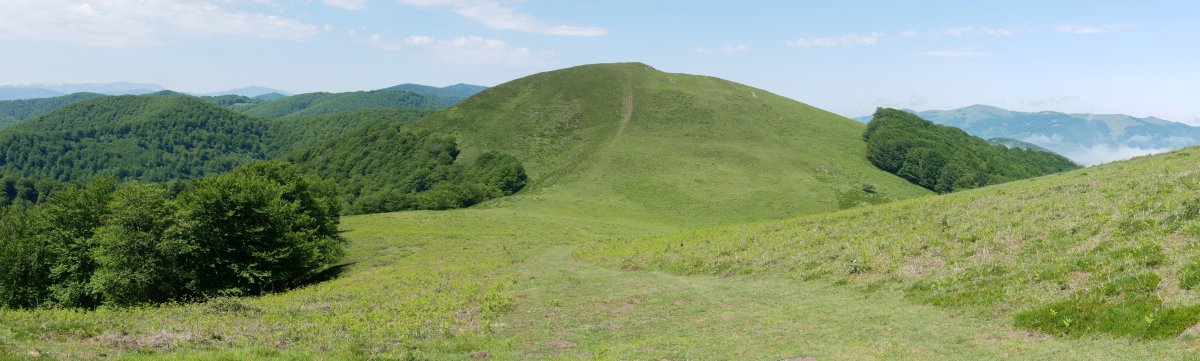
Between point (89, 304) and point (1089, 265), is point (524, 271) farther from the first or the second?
point (89, 304)

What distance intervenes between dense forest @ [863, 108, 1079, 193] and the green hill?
542cm

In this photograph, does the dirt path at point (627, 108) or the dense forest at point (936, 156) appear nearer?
the dense forest at point (936, 156)

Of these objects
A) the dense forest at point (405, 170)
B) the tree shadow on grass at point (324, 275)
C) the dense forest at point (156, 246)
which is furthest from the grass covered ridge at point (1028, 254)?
the dense forest at point (405, 170)

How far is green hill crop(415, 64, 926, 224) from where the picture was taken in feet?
332

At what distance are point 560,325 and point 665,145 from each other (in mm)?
104477

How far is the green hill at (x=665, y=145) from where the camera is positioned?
101250 millimetres

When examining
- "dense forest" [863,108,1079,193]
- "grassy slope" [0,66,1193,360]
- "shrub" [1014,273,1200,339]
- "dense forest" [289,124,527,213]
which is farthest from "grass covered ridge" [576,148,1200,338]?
"dense forest" [863,108,1079,193]

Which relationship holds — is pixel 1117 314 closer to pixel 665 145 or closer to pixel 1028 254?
pixel 1028 254

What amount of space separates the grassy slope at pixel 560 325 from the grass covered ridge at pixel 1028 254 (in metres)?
1.22

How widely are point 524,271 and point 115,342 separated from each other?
2900cm

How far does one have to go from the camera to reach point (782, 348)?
1808 cm

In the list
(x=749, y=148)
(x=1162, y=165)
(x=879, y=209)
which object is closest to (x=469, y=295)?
(x=879, y=209)

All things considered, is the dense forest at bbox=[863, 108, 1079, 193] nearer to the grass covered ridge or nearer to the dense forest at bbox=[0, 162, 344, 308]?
the grass covered ridge

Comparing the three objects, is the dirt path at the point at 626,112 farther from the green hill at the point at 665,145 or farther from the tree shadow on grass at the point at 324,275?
the tree shadow on grass at the point at 324,275
